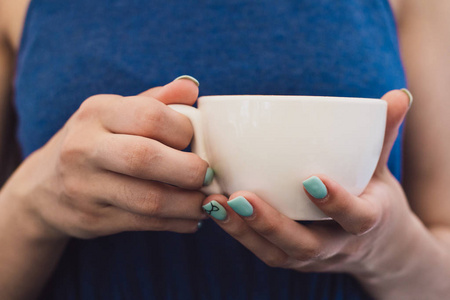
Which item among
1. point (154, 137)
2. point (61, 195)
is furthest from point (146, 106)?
point (61, 195)

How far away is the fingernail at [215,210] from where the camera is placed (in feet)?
1.41

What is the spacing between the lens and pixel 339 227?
478 mm

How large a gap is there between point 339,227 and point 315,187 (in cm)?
13

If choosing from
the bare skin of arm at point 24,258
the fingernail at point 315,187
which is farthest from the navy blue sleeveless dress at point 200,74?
the fingernail at point 315,187

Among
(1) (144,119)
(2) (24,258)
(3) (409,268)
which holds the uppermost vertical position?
(1) (144,119)

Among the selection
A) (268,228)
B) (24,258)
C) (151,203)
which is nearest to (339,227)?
(268,228)

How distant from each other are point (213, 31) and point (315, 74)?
19cm

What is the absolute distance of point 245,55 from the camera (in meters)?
0.65

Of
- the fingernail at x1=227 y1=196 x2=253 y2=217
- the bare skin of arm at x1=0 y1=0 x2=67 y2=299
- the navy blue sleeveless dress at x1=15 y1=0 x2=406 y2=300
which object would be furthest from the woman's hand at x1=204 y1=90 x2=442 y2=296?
the bare skin of arm at x1=0 y1=0 x2=67 y2=299

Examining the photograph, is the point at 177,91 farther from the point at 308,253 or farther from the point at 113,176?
the point at 308,253

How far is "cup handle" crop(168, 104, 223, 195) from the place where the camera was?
0.43 meters

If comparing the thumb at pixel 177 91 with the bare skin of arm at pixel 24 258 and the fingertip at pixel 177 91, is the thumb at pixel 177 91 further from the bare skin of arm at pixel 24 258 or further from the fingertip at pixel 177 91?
the bare skin of arm at pixel 24 258

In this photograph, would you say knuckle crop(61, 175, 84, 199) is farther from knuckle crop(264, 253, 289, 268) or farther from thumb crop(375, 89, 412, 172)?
thumb crop(375, 89, 412, 172)

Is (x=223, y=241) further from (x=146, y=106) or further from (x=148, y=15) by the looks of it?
(x=148, y=15)
